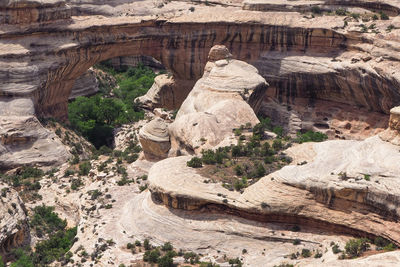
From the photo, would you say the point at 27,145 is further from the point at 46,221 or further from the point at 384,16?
the point at 384,16

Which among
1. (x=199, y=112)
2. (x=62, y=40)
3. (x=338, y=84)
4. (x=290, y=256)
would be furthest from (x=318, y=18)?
(x=290, y=256)

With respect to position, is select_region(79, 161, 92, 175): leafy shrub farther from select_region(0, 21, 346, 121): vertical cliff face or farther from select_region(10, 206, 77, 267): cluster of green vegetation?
select_region(0, 21, 346, 121): vertical cliff face

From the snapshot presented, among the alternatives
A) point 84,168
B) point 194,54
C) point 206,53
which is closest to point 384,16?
point 206,53

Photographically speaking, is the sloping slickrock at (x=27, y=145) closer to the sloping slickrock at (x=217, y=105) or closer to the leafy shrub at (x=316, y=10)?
the sloping slickrock at (x=217, y=105)

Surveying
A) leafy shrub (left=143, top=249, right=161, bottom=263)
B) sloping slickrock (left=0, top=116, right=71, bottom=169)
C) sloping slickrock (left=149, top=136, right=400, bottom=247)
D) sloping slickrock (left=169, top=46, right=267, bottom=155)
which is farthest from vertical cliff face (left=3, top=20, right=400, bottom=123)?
leafy shrub (left=143, top=249, right=161, bottom=263)

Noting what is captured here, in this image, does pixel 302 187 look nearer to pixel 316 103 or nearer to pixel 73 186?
pixel 73 186

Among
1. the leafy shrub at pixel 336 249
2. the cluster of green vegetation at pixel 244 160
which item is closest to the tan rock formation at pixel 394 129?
the cluster of green vegetation at pixel 244 160
